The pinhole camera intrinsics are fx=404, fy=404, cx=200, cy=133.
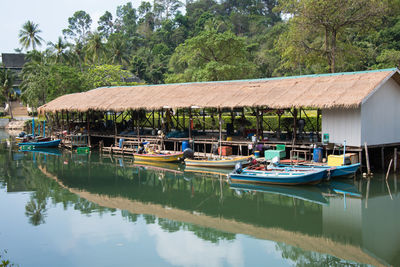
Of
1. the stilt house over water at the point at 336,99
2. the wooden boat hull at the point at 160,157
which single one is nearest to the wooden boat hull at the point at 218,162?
the wooden boat hull at the point at 160,157

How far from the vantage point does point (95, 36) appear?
48.3 meters

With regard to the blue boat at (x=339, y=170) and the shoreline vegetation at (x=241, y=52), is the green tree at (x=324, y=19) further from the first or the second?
the blue boat at (x=339, y=170)

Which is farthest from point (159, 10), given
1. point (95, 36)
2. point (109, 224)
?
point (109, 224)

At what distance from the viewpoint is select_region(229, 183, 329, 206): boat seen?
14.1 meters

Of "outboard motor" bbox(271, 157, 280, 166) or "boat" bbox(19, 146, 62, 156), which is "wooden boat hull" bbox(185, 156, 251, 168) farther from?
"boat" bbox(19, 146, 62, 156)

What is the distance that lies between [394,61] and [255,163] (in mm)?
19396

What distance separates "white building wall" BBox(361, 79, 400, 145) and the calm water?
209cm

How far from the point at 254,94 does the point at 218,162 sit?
376 centimetres

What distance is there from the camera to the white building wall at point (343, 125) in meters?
16.6

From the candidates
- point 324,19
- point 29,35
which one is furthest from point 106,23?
point 324,19

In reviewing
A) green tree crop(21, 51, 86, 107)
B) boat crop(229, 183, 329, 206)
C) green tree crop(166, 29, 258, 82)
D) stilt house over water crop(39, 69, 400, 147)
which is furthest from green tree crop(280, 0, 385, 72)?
green tree crop(21, 51, 86, 107)

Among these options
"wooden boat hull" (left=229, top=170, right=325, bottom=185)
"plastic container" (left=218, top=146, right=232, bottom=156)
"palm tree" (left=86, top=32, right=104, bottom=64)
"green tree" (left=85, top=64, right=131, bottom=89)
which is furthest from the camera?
"palm tree" (left=86, top=32, right=104, bottom=64)

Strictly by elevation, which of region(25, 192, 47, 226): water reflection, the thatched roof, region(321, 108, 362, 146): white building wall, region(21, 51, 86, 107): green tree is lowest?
region(25, 192, 47, 226): water reflection

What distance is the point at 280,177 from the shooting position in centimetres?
Answer: 1537
